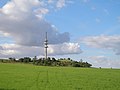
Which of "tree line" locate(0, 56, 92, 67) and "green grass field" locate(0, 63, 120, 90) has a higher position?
→ "tree line" locate(0, 56, 92, 67)

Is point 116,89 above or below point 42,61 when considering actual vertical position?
below

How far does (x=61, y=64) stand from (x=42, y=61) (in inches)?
369

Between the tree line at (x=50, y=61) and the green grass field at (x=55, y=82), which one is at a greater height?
the tree line at (x=50, y=61)

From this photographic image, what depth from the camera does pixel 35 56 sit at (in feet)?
524

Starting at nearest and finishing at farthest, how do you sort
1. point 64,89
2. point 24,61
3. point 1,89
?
point 1,89 < point 64,89 < point 24,61

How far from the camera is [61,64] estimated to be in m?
152

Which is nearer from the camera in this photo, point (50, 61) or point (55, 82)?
point (55, 82)

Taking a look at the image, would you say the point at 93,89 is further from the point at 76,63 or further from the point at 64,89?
the point at 76,63

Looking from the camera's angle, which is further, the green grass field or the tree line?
the tree line

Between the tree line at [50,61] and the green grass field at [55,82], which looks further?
the tree line at [50,61]

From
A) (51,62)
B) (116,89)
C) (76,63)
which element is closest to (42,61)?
(51,62)

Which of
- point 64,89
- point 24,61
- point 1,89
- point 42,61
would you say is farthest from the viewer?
point 24,61

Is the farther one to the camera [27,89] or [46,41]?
[46,41]

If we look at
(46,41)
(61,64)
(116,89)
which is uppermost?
(46,41)
